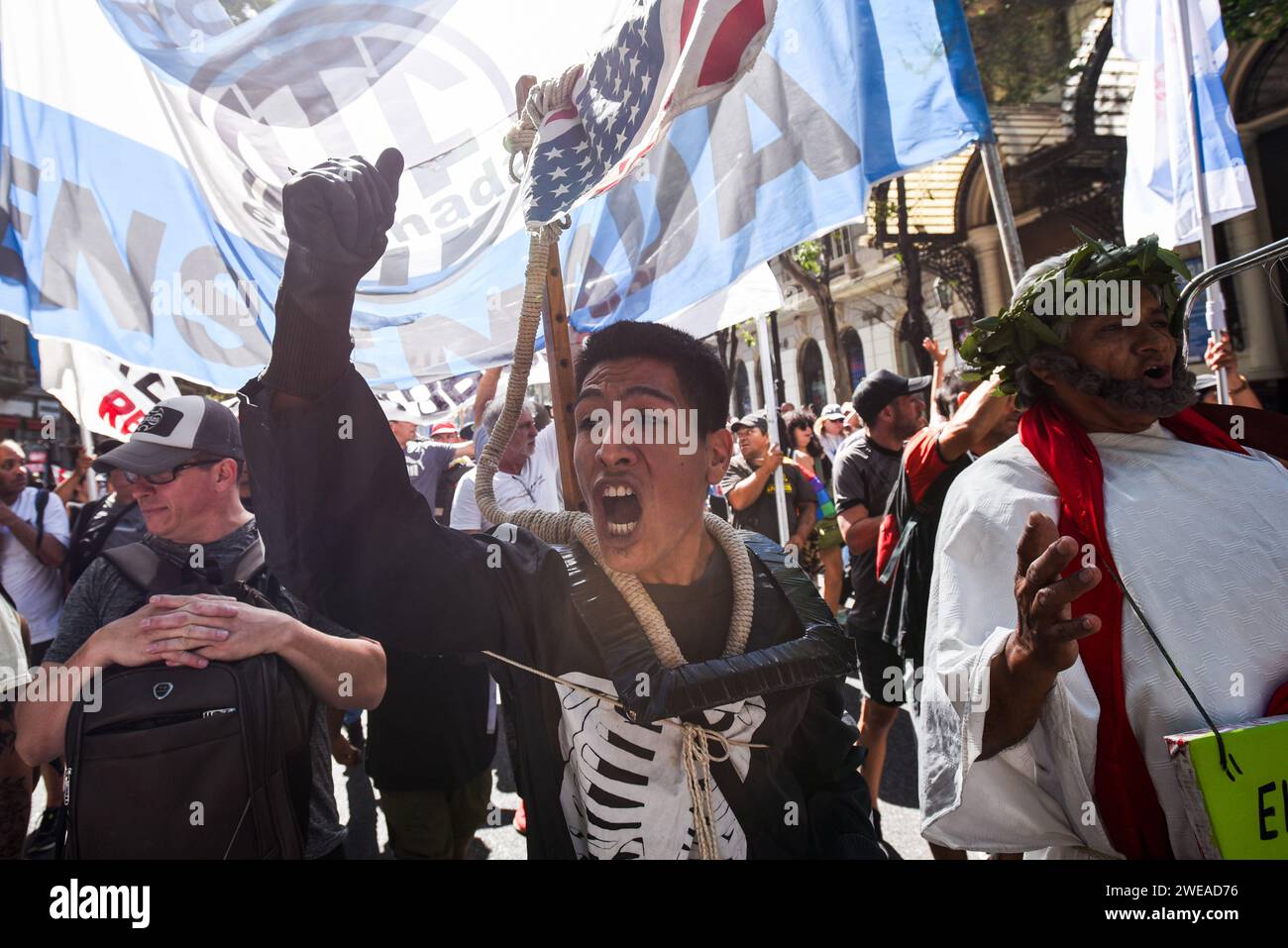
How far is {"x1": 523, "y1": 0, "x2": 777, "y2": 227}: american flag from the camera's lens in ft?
5.24

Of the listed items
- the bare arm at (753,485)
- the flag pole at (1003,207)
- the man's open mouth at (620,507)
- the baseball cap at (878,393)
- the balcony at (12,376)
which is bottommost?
the man's open mouth at (620,507)

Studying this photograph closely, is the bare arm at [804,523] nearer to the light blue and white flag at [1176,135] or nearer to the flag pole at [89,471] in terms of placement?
the light blue and white flag at [1176,135]

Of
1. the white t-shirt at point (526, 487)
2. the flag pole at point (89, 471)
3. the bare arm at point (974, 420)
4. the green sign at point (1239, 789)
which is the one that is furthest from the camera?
the flag pole at point (89, 471)

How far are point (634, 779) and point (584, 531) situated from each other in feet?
1.57

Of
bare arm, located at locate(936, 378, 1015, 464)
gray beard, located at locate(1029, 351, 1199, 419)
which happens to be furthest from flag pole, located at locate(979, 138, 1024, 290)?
gray beard, located at locate(1029, 351, 1199, 419)

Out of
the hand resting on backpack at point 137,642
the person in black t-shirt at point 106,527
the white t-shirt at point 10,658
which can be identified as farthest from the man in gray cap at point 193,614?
the person in black t-shirt at point 106,527

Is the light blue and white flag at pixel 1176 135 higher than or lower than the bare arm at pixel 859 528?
higher

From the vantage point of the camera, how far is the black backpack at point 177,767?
1690 millimetres

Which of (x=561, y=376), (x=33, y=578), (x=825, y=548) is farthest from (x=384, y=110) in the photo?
(x=825, y=548)

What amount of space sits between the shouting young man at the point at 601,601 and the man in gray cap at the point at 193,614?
20.4 inches

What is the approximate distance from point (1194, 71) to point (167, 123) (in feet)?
16.1

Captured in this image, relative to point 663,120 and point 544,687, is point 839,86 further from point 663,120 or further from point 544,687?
point 544,687

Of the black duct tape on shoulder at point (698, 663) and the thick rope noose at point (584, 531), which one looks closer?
the black duct tape on shoulder at point (698, 663)

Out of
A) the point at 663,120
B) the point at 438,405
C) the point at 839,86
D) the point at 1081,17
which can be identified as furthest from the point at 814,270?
the point at 663,120
